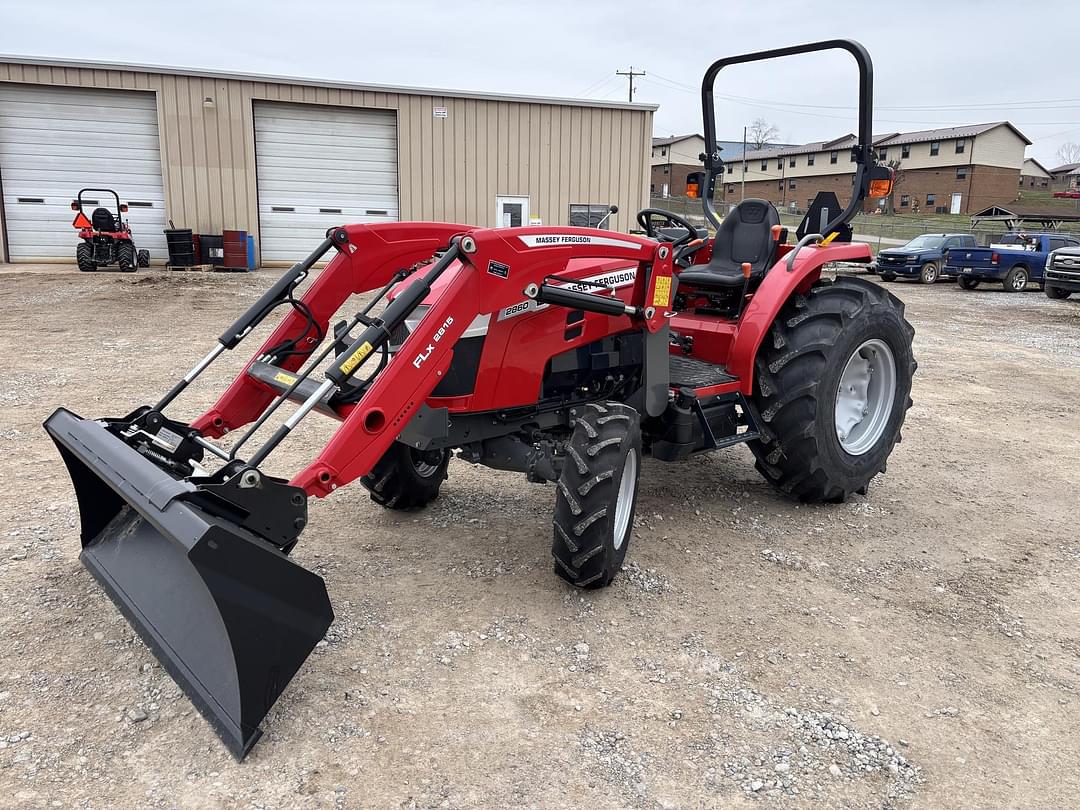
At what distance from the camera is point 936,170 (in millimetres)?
57969

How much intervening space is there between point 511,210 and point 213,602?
1650cm

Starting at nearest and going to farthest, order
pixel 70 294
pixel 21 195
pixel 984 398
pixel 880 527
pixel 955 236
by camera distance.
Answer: pixel 880 527
pixel 984 398
pixel 70 294
pixel 21 195
pixel 955 236

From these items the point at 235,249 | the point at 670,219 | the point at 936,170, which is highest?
the point at 936,170

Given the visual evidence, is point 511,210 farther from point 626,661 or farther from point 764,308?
point 626,661

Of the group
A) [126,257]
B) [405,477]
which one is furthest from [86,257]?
[405,477]

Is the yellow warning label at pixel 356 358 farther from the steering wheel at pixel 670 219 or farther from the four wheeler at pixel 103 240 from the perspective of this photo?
the four wheeler at pixel 103 240

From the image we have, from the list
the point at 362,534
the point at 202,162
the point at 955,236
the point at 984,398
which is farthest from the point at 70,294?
the point at 955,236

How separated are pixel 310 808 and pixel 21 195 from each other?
17.8 meters

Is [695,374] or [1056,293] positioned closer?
[695,374]

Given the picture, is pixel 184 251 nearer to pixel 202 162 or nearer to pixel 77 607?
pixel 202 162

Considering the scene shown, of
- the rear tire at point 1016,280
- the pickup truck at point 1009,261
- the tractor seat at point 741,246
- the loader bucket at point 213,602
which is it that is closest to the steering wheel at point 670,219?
the tractor seat at point 741,246

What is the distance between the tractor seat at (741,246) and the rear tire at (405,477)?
69.9 inches

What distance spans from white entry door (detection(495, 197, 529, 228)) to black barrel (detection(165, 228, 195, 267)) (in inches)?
250

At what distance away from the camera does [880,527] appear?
172 inches
